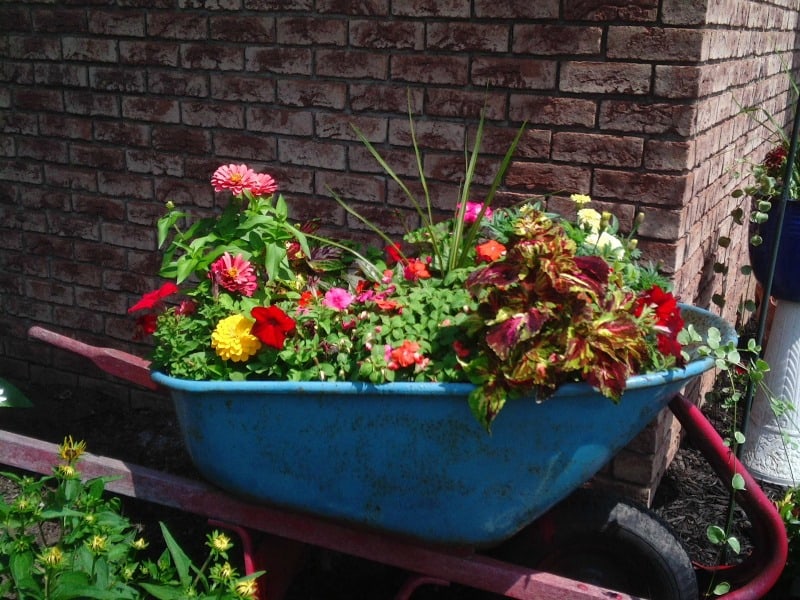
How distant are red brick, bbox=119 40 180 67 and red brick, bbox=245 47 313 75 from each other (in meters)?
0.30

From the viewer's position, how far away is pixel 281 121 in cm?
283

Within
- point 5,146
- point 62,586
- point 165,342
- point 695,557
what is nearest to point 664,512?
point 695,557

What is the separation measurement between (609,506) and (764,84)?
6.97 ft

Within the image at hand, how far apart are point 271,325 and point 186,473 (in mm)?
1371

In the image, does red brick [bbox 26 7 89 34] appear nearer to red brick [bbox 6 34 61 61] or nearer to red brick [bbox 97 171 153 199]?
red brick [bbox 6 34 61 61]

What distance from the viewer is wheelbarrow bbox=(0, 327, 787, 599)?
188cm

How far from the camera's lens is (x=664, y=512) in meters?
2.74

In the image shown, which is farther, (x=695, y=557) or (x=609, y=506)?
(x=695, y=557)

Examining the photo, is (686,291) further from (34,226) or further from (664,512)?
(34,226)

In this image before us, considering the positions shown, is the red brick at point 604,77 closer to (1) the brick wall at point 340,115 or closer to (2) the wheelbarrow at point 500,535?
(1) the brick wall at point 340,115

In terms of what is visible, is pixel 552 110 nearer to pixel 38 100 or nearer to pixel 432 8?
pixel 432 8

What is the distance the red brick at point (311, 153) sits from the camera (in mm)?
2781

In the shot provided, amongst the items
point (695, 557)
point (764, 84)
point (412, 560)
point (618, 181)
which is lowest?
point (695, 557)

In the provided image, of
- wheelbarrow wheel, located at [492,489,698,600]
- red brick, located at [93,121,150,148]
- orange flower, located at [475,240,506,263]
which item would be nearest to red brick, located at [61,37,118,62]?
red brick, located at [93,121,150,148]
